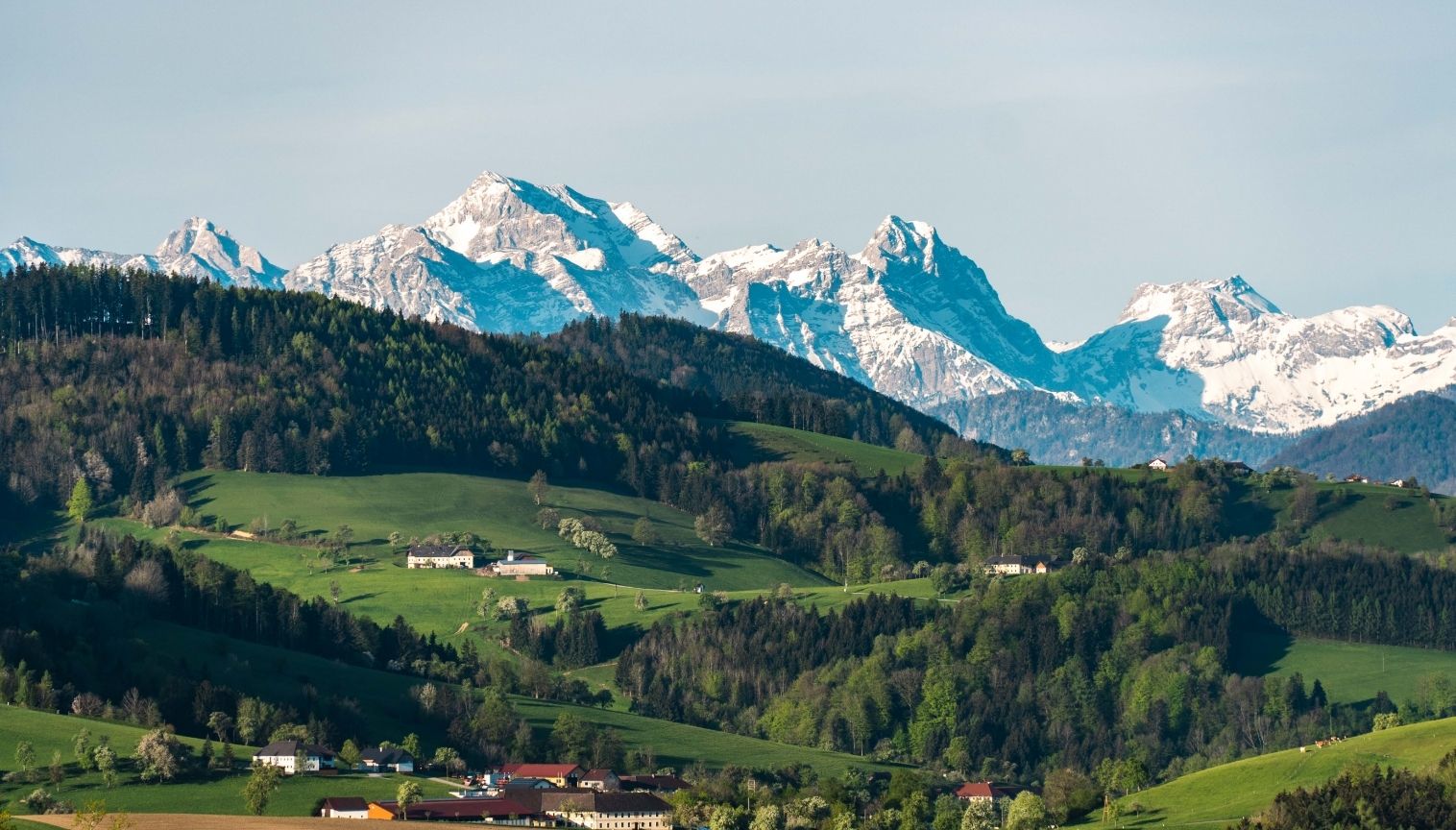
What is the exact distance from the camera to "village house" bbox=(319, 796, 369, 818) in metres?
158

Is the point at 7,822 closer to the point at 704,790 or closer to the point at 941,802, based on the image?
the point at 704,790

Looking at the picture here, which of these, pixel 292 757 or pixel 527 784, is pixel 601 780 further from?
pixel 292 757

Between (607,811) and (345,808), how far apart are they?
18405 millimetres

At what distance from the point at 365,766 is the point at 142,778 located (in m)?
22.4

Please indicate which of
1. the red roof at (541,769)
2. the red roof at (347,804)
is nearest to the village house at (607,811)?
the red roof at (347,804)

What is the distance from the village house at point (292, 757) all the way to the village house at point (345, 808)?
38.9 ft

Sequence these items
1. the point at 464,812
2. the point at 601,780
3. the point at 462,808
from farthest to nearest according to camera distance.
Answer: the point at 601,780 → the point at 462,808 → the point at 464,812

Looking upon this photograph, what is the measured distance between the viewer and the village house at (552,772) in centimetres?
18625

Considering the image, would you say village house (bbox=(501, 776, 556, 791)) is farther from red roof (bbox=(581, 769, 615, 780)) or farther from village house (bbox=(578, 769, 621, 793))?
red roof (bbox=(581, 769, 615, 780))

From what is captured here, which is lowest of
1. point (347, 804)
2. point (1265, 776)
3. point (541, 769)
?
point (541, 769)

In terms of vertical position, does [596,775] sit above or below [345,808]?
below

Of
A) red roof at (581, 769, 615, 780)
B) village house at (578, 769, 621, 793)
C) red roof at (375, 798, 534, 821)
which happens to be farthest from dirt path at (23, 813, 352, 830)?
red roof at (581, 769, 615, 780)

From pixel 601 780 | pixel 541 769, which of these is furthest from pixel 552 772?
pixel 601 780

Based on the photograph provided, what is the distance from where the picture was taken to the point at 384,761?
18712 centimetres
